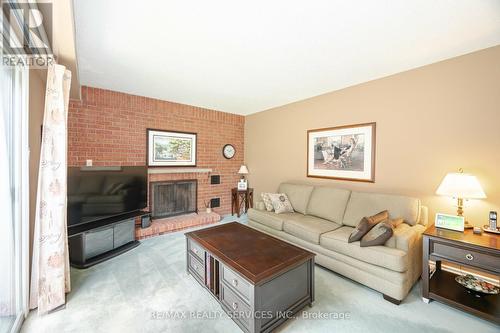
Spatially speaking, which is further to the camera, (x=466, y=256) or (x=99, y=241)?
(x=99, y=241)

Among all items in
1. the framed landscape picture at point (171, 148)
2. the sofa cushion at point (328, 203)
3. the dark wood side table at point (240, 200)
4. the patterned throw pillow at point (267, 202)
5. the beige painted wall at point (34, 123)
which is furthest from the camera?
the dark wood side table at point (240, 200)

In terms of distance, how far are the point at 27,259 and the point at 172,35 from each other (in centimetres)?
238

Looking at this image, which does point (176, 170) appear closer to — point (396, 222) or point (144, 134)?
point (144, 134)

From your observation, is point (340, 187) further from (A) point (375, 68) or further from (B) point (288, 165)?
(A) point (375, 68)

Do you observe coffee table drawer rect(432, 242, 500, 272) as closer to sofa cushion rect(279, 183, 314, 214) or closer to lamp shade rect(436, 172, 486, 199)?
lamp shade rect(436, 172, 486, 199)

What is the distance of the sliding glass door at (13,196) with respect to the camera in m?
1.53

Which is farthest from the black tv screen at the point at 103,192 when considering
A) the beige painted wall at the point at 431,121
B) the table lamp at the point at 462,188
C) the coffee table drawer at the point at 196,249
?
the table lamp at the point at 462,188

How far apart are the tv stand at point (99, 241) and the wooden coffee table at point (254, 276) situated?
4.63 feet

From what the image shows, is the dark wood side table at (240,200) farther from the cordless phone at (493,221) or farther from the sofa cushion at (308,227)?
the cordless phone at (493,221)

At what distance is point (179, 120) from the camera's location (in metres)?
4.28

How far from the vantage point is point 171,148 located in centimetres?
418

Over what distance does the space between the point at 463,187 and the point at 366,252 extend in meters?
1.14

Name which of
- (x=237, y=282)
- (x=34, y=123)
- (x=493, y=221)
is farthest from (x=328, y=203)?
(x=34, y=123)

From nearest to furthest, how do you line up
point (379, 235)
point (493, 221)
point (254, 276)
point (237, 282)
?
point (254, 276)
point (237, 282)
point (493, 221)
point (379, 235)
